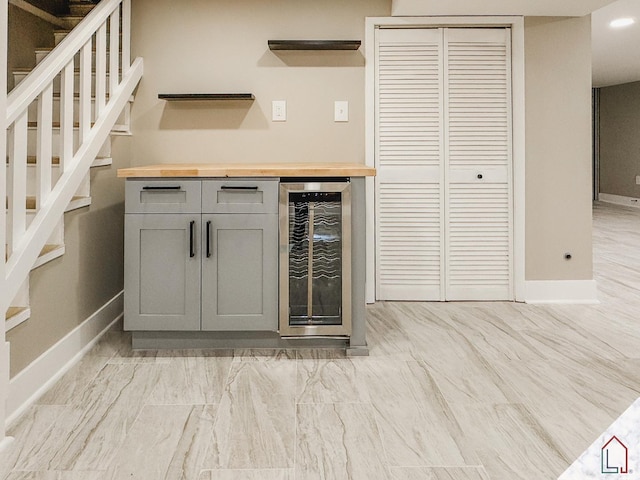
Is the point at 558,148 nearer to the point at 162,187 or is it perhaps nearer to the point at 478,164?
the point at 478,164

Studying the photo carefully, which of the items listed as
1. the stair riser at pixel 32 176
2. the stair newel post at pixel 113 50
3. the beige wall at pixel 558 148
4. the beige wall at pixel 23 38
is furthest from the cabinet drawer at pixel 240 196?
the beige wall at pixel 558 148

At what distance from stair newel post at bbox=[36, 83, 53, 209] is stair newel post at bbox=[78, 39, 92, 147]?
1.05 feet

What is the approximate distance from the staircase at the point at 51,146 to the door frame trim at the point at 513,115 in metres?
1.42

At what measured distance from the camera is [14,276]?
6.04 ft

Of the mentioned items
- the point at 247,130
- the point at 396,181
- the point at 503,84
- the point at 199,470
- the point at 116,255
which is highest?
the point at 503,84

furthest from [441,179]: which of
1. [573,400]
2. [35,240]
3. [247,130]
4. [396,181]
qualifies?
[35,240]

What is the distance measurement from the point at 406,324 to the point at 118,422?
1655mm

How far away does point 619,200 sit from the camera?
10406 mm

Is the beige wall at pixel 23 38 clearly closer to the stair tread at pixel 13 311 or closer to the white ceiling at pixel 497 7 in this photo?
the stair tread at pixel 13 311

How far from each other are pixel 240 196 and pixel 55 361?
103 centimetres

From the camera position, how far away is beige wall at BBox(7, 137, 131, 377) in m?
2.06

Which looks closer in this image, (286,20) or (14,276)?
(14,276)

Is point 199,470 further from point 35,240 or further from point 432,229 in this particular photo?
point 432,229

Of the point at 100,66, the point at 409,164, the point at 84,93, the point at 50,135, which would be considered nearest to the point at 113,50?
the point at 100,66
